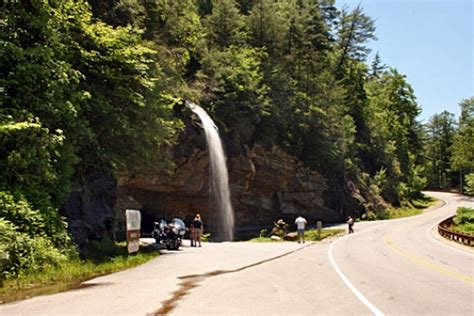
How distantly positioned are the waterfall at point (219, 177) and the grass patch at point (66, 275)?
19056mm

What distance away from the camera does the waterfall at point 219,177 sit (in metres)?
35.0

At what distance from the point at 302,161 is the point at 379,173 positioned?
75.3ft

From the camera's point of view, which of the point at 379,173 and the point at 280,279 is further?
the point at 379,173

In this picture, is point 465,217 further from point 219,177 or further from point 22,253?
point 22,253

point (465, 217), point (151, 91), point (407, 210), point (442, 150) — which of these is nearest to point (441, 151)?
point (442, 150)

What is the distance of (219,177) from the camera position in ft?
119

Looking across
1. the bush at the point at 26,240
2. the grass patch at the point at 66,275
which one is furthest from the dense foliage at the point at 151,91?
the grass patch at the point at 66,275

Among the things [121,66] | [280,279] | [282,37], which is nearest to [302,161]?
[282,37]

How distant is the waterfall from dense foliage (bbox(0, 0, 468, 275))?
1.89m

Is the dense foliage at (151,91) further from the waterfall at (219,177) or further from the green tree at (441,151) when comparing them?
the green tree at (441,151)

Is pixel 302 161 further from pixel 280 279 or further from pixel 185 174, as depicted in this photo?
pixel 280 279

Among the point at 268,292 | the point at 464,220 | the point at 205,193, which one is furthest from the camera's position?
the point at 464,220

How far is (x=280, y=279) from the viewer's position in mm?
11273

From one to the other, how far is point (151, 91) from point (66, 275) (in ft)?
31.3
